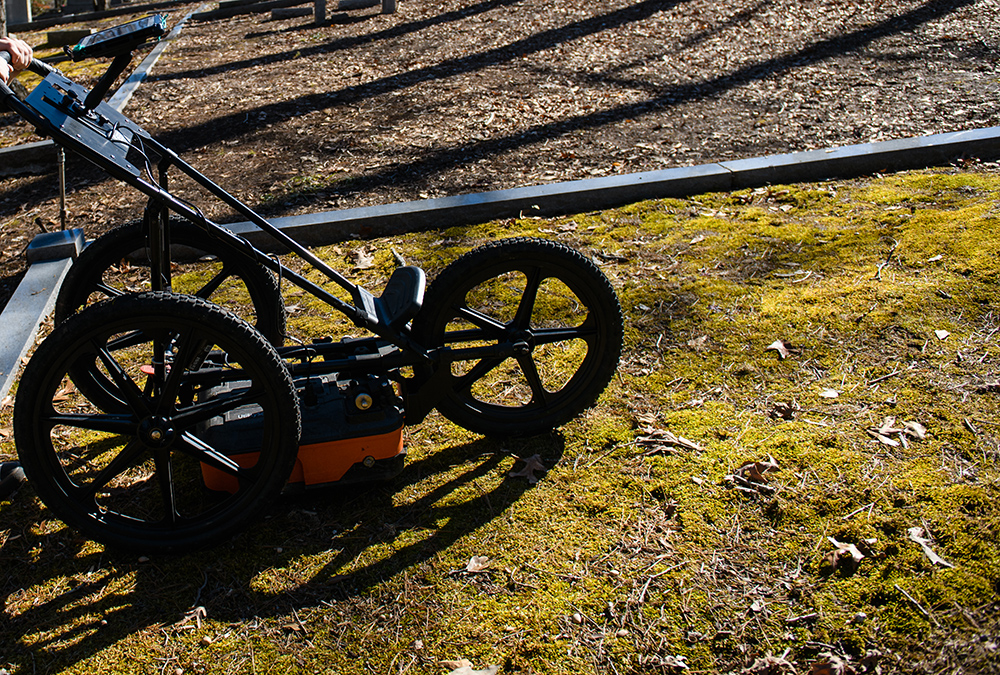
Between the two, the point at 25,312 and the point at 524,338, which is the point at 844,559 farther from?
the point at 25,312

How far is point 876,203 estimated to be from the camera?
532 cm

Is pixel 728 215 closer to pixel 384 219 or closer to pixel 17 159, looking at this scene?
pixel 384 219

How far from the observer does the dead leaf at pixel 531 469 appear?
3301 mm

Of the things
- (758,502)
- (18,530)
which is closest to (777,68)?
(758,502)

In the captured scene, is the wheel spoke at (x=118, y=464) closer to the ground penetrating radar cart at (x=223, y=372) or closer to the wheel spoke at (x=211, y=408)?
the ground penetrating radar cart at (x=223, y=372)

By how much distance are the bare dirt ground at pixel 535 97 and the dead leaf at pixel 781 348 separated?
2.61 metres

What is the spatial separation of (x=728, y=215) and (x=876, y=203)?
0.95 metres

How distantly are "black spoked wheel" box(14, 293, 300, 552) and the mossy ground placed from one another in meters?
0.19

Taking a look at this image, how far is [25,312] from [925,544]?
14.7ft

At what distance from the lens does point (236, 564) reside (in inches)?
116

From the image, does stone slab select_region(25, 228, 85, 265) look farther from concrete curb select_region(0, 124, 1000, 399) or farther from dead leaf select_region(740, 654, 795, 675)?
dead leaf select_region(740, 654, 795, 675)

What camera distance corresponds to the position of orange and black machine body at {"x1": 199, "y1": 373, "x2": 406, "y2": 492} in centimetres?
307

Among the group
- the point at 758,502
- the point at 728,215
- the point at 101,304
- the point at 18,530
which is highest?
the point at 101,304

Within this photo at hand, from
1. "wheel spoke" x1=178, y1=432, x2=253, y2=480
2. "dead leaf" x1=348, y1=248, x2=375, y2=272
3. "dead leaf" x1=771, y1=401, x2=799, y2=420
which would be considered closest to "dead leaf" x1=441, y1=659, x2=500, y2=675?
"wheel spoke" x1=178, y1=432, x2=253, y2=480
